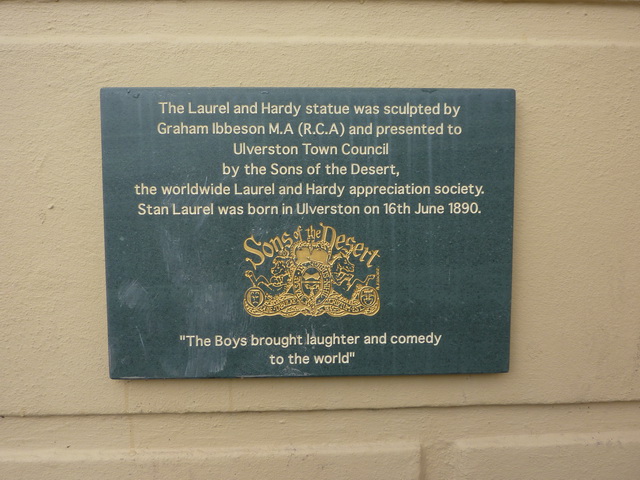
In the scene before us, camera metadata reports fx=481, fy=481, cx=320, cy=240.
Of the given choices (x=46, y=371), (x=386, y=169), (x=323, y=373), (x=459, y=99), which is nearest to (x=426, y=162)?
(x=386, y=169)

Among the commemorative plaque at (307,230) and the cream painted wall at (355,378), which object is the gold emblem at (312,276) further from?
the cream painted wall at (355,378)

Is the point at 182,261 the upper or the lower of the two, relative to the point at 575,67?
lower

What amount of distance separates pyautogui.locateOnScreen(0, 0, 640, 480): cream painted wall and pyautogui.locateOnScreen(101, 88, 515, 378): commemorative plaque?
0.36 feet

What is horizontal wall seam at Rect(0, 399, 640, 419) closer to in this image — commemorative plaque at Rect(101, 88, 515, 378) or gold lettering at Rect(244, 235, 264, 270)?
commemorative plaque at Rect(101, 88, 515, 378)

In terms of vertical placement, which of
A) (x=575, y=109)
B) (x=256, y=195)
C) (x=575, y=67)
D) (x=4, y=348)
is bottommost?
(x=4, y=348)

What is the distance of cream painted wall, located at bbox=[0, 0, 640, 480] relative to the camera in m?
2.04

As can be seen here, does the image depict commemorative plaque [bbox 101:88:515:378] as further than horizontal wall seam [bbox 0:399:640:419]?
No

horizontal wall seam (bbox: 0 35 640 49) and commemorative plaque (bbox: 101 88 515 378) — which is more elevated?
horizontal wall seam (bbox: 0 35 640 49)

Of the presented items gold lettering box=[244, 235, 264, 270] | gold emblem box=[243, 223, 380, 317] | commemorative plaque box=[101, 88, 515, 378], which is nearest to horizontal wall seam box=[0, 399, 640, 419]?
commemorative plaque box=[101, 88, 515, 378]

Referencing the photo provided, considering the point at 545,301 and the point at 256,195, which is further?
the point at 545,301

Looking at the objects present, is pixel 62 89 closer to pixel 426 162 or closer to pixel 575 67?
pixel 426 162

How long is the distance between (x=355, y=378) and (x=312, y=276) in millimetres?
504

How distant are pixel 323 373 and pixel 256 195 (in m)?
0.82

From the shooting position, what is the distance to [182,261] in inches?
80.6
